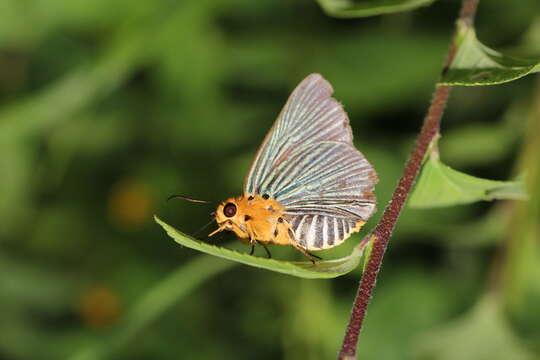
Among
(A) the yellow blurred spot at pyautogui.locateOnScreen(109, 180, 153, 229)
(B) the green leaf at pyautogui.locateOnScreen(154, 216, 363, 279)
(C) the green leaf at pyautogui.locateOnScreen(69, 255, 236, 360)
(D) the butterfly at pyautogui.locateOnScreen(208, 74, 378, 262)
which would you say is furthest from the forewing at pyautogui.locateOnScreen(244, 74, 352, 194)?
(A) the yellow blurred spot at pyautogui.locateOnScreen(109, 180, 153, 229)

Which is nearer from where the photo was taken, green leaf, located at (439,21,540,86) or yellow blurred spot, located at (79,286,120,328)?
green leaf, located at (439,21,540,86)

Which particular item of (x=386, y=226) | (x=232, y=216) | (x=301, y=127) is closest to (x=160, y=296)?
(x=232, y=216)

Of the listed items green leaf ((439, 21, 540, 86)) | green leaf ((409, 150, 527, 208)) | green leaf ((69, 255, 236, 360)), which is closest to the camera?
green leaf ((439, 21, 540, 86))

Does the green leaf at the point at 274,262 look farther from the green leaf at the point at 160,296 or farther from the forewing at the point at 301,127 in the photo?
the green leaf at the point at 160,296

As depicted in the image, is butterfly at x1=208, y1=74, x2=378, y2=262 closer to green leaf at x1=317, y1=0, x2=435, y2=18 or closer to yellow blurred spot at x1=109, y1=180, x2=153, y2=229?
green leaf at x1=317, y1=0, x2=435, y2=18

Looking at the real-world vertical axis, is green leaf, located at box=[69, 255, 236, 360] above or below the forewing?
below

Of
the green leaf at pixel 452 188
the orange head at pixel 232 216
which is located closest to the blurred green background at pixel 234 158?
the orange head at pixel 232 216
